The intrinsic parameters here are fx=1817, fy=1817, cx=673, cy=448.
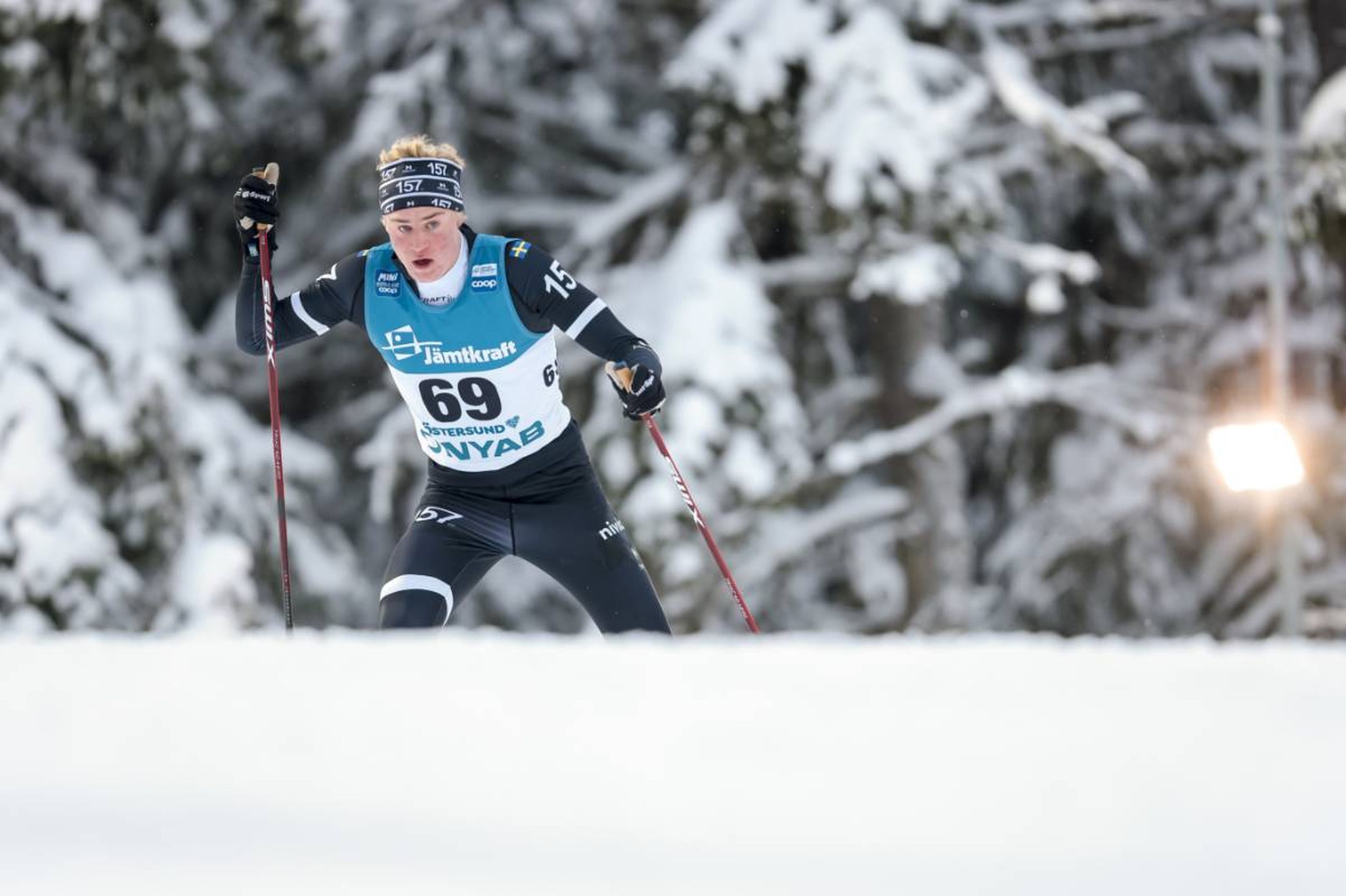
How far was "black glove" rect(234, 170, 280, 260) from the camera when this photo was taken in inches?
205

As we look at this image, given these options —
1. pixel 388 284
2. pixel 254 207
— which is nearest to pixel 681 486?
pixel 388 284

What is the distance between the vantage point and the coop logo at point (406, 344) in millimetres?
4875

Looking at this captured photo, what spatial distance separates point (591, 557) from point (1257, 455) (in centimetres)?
974

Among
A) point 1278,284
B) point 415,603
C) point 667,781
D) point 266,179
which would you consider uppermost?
point 1278,284

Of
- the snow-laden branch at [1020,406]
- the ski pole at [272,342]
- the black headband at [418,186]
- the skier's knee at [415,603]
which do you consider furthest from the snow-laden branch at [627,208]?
the skier's knee at [415,603]

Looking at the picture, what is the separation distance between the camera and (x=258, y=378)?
1501cm

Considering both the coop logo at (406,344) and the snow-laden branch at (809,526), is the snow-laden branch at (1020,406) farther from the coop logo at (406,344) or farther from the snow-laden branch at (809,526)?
the coop logo at (406,344)

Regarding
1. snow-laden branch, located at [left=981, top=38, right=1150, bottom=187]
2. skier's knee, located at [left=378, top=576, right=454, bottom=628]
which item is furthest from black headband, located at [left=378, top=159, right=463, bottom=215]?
snow-laden branch, located at [left=981, top=38, right=1150, bottom=187]

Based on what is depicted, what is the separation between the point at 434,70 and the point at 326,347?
3.57 metres

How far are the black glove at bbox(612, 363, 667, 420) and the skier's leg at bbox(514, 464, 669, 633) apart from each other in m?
0.32

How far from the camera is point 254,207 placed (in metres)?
5.23

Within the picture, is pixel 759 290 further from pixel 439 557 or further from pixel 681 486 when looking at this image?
pixel 439 557

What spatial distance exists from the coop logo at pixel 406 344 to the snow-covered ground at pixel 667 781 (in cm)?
200

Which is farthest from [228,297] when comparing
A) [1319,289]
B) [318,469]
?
[1319,289]
